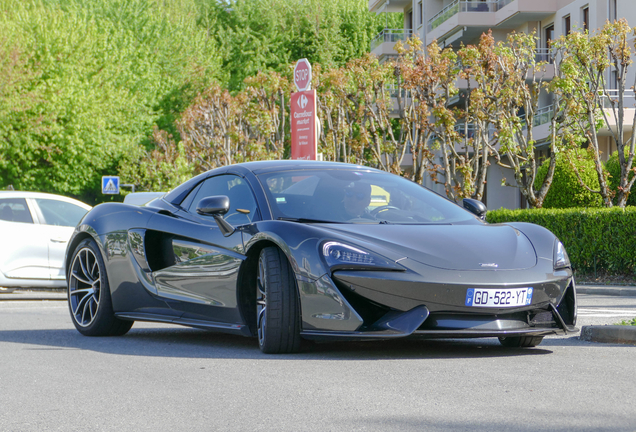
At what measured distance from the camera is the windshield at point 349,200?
252 inches

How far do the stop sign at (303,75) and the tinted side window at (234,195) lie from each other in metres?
13.2

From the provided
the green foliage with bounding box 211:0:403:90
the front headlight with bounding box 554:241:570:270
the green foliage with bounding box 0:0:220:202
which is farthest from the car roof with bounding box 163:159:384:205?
the green foliage with bounding box 211:0:403:90

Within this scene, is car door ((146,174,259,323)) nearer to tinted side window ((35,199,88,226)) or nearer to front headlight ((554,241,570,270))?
front headlight ((554,241,570,270))

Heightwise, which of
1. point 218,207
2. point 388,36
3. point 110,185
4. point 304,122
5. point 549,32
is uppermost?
point 388,36

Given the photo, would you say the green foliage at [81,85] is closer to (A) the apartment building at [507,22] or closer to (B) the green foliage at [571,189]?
(A) the apartment building at [507,22]

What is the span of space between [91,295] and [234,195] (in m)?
1.73

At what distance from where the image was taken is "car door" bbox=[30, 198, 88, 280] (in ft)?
43.1

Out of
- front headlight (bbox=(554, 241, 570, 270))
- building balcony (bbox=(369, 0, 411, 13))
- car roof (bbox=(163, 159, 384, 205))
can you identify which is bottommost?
front headlight (bbox=(554, 241, 570, 270))

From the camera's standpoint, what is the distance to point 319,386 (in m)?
4.93

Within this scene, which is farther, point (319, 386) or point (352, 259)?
point (352, 259)

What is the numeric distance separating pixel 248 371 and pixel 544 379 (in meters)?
1.64

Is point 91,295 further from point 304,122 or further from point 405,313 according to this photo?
point 304,122

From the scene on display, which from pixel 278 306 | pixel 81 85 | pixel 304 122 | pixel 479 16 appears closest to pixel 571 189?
pixel 304 122

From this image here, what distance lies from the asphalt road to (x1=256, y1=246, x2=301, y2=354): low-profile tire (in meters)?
0.12
